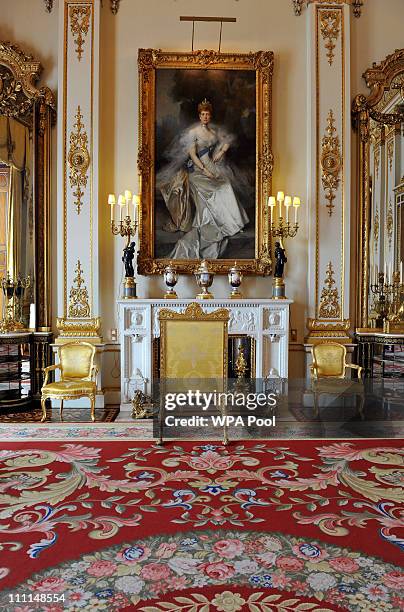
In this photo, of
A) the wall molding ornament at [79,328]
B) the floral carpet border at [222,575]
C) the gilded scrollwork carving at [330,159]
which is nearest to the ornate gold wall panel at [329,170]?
the gilded scrollwork carving at [330,159]

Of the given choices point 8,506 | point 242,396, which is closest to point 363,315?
point 242,396

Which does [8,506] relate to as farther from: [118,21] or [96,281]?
[118,21]

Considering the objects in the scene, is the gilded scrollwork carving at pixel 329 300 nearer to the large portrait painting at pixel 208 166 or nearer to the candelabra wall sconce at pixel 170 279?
the large portrait painting at pixel 208 166

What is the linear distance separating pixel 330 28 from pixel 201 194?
228 cm

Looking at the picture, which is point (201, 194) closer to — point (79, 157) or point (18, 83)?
point (79, 157)

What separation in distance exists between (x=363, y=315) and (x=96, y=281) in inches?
116

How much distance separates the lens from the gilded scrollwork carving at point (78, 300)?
543cm

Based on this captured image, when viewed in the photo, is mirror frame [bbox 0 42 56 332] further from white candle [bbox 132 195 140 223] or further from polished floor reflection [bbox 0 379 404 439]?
polished floor reflection [bbox 0 379 404 439]

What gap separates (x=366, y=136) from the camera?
18.3ft

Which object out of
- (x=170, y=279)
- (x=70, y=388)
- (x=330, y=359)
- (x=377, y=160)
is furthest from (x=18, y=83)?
(x=330, y=359)

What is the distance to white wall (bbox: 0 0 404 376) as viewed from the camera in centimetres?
557

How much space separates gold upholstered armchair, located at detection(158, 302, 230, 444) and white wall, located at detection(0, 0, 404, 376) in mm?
1138

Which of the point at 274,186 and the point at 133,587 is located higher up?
the point at 274,186

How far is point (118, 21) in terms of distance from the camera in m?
5.57
